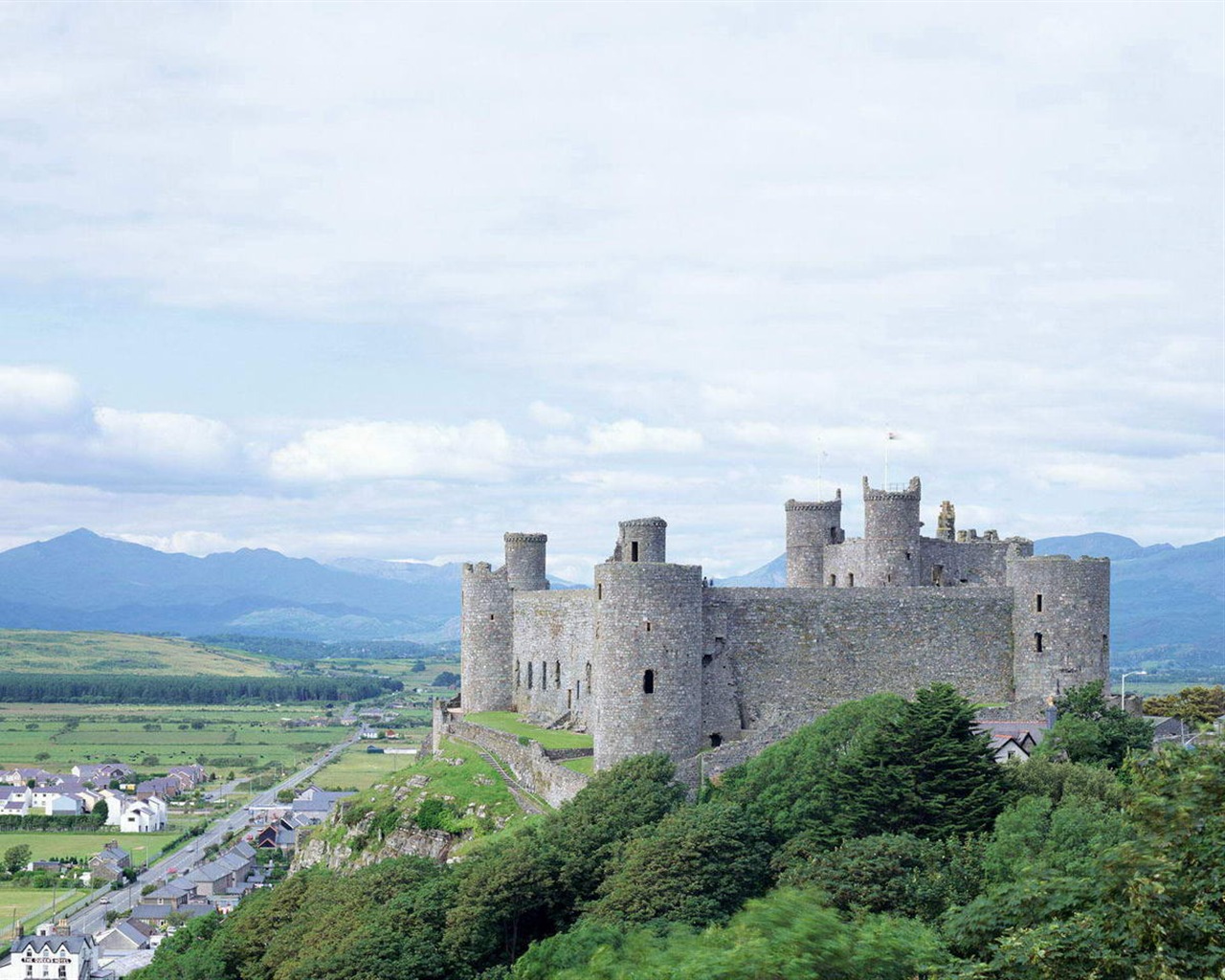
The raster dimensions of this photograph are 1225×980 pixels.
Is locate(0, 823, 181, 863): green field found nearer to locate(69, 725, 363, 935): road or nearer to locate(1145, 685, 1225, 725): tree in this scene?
locate(69, 725, 363, 935): road

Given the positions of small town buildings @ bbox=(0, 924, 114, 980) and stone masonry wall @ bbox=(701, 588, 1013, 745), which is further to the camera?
small town buildings @ bbox=(0, 924, 114, 980)

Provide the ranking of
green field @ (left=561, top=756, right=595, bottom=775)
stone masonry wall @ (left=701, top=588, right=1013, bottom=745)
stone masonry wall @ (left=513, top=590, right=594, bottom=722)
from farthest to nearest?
stone masonry wall @ (left=513, top=590, right=594, bottom=722)
stone masonry wall @ (left=701, top=588, right=1013, bottom=745)
green field @ (left=561, top=756, right=595, bottom=775)

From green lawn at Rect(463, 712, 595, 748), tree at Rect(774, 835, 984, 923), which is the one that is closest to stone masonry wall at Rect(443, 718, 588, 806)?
green lawn at Rect(463, 712, 595, 748)

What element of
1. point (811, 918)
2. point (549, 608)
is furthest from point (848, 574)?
point (811, 918)

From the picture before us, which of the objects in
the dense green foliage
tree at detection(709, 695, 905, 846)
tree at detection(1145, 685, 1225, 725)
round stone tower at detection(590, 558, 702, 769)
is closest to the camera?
the dense green foliage

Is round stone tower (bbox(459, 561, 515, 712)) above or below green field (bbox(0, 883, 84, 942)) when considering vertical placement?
above

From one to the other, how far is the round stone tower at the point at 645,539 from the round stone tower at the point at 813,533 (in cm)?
505

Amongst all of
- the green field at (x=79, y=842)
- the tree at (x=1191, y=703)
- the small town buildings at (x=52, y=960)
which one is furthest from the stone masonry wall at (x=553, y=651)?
the green field at (x=79, y=842)

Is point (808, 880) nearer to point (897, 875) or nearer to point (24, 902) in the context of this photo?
point (897, 875)

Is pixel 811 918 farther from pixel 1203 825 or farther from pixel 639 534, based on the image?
pixel 639 534

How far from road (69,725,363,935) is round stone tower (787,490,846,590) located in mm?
61969

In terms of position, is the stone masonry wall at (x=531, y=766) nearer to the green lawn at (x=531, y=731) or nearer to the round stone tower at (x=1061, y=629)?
the green lawn at (x=531, y=731)

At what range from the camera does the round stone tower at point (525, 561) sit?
61.3 m

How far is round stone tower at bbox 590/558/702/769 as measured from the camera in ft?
149
